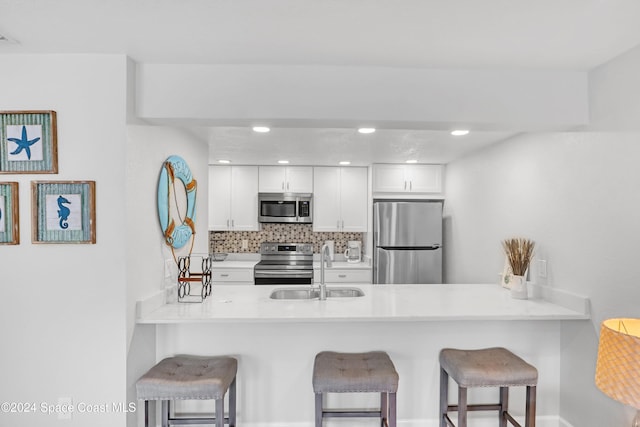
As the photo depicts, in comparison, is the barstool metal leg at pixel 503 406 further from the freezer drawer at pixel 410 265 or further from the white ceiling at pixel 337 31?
the freezer drawer at pixel 410 265

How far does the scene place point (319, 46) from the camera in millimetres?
1780

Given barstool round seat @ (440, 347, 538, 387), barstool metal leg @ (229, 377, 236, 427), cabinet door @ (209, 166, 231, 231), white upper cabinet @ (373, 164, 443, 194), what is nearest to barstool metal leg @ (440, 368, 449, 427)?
barstool round seat @ (440, 347, 538, 387)

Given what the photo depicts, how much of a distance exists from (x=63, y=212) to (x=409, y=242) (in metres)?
3.38

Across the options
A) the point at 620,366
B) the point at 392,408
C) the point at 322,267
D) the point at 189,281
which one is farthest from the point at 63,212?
the point at 620,366

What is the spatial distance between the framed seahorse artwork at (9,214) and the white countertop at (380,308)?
71 cm

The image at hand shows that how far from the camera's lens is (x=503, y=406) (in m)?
2.21

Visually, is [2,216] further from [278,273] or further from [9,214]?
[278,273]

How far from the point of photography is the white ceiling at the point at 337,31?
143 cm

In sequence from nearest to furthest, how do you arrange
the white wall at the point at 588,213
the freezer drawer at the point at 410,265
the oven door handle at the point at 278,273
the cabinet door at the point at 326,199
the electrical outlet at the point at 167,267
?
the white wall at the point at 588,213, the electrical outlet at the point at 167,267, the freezer drawer at the point at 410,265, the oven door handle at the point at 278,273, the cabinet door at the point at 326,199

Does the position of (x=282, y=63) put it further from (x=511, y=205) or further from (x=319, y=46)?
(x=511, y=205)

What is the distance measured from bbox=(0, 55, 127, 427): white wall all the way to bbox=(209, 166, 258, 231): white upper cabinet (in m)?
2.79

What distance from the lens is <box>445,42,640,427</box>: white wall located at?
1800 millimetres

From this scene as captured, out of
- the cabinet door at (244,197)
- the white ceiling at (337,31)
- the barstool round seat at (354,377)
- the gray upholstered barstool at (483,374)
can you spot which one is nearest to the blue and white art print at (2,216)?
the white ceiling at (337,31)

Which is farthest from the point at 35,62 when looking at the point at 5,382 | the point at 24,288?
the point at 5,382
